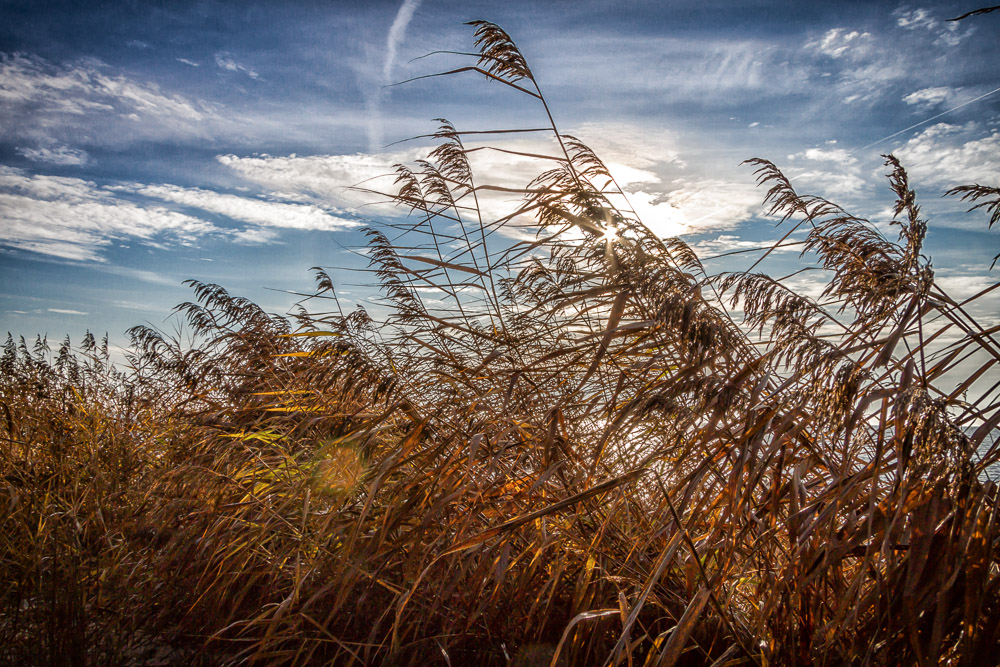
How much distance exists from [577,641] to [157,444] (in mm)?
3451

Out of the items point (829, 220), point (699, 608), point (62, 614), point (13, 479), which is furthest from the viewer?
point (13, 479)

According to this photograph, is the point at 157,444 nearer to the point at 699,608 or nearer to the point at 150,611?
the point at 150,611

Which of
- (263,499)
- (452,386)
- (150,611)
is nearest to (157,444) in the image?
(150,611)

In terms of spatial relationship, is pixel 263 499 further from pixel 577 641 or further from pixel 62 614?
pixel 577 641

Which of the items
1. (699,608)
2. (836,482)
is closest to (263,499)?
(699,608)

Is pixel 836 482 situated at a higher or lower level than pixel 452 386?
lower

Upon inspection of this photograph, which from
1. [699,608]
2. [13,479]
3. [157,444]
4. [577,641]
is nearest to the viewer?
[699,608]

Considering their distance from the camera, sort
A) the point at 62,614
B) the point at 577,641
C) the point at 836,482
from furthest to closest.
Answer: the point at 62,614 → the point at 577,641 → the point at 836,482

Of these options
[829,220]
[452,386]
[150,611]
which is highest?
[829,220]

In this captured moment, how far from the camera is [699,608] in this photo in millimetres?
1363

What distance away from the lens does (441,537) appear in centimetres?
199

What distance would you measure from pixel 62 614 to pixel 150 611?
1.39 ft

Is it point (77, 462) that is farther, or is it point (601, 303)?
point (77, 462)

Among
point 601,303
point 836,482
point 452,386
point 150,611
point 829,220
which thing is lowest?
point 150,611
